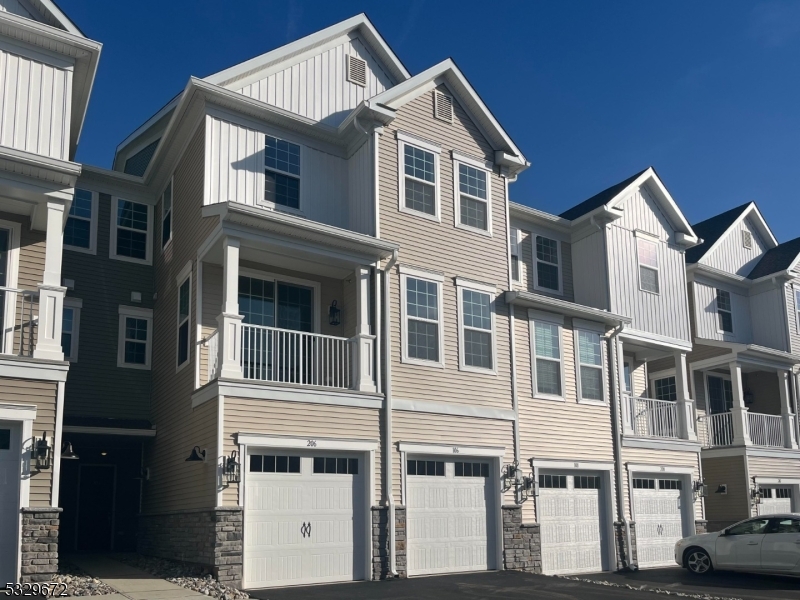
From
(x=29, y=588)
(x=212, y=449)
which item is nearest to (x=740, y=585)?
(x=212, y=449)

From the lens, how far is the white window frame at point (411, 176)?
16969 millimetres

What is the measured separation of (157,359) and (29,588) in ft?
22.9

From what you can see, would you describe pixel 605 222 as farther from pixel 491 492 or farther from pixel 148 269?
pixel 148 269

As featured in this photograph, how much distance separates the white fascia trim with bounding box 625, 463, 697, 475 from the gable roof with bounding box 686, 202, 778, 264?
24.9 feet

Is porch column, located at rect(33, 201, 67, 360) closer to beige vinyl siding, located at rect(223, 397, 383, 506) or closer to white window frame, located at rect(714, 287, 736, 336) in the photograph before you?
beige vinyl siding, located at rect(223, 397, 383, 506)

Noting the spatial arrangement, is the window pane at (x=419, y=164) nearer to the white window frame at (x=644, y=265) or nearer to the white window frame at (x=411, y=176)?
the white window frame at (x=411, y=176)

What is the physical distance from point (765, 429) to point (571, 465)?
29.3 feet

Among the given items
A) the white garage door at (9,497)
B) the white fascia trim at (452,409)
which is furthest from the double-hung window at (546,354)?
the white garage door at (9,497)

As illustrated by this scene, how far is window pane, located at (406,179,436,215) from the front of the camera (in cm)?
1716

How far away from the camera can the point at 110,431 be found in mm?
16625

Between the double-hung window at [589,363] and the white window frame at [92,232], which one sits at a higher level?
the white window frame at [92,232]

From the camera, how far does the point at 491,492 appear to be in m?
16.8

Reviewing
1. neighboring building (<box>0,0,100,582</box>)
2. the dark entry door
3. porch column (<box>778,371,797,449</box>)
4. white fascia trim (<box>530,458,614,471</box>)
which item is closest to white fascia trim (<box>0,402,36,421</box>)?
neighboring building (<box>0,0,100,582</box>)

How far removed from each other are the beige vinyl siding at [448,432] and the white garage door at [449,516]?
1.29ft
